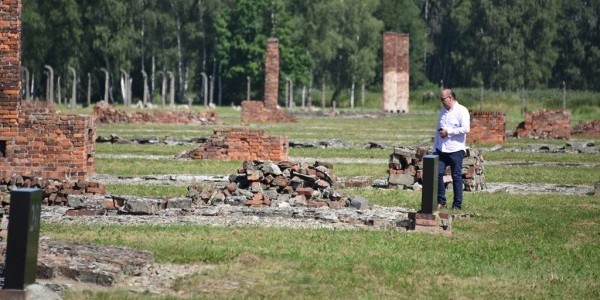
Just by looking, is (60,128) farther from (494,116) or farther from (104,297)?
(494,116)

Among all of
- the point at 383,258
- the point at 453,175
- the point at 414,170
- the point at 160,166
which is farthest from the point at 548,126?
the point at 383,258

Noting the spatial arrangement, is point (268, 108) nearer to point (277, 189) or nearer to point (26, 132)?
point (26, 132)

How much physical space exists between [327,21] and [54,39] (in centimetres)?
2220

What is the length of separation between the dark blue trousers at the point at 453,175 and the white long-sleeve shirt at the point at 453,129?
0.08m

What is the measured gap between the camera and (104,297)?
32.5 ft

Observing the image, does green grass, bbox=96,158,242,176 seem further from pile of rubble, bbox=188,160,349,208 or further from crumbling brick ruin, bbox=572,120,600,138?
crumbling brick ruin, bbox=572,120,600,138

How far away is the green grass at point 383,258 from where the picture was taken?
10711 millimetres

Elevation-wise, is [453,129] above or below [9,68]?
below

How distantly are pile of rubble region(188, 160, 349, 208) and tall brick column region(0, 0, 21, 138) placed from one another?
14.8 ft

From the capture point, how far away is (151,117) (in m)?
→ 54.3

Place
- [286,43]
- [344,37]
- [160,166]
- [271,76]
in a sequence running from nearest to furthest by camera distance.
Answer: [160,166]
[271,76]
[286,43]
[344,37]

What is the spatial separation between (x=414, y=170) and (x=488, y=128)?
1728cm

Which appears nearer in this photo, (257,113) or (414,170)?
(414,170)

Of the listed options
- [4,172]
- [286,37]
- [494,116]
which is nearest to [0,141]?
[4,172]
